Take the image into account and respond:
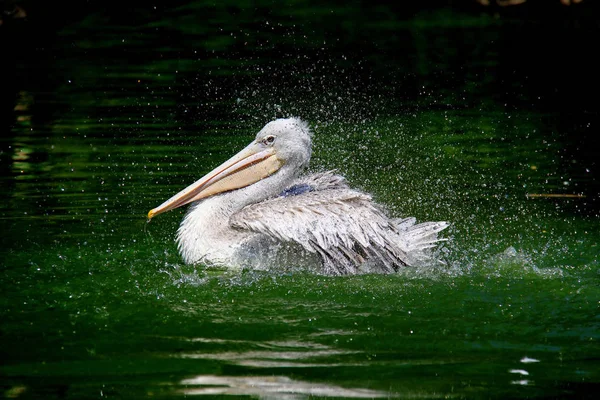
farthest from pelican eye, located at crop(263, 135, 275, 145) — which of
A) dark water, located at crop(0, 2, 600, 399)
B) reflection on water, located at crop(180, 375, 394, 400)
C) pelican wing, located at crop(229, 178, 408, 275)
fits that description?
reflection on water, located at crop(180, 375, 394, 400)

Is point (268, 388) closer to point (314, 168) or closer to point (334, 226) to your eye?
point (334, 226)

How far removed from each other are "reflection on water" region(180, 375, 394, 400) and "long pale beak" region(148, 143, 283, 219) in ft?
8.38

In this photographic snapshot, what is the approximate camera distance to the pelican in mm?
6316

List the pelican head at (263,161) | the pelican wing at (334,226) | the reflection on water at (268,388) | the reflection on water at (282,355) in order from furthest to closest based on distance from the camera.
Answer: the pelican head at (263,161), the pelican wing at (334,226), the reflection on water at (282,355), the reflection on water at (268,388)

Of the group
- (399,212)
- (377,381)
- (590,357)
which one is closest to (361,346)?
(377,381)

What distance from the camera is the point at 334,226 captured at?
6324 millimetres

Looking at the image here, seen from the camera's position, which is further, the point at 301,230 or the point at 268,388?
the point at 301,230

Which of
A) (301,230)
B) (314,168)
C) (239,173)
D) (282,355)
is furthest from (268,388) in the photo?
(314,168)

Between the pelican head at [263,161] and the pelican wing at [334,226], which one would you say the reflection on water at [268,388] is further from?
the pelican head at [263,161]

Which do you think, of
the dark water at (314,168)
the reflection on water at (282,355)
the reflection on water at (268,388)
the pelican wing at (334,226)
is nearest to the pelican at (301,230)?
the pelican wing at (334,226)

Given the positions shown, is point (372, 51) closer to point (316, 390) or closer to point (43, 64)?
point (43, 64)

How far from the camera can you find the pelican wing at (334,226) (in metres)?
6.29

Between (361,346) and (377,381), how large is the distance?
1.61ft

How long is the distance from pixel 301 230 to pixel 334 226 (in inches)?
8.4
